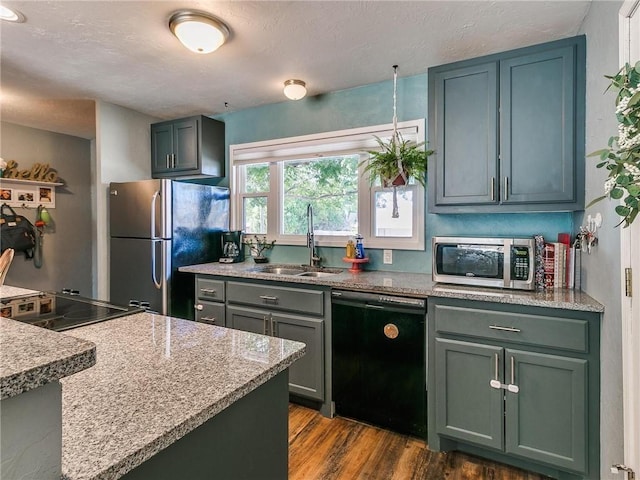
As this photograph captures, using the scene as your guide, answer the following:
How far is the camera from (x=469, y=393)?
74.3 inches

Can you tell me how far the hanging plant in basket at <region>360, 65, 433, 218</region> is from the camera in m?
2.46

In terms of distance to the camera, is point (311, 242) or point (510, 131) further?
point (311, 242)

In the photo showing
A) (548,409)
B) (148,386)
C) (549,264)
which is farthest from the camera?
(549,264)

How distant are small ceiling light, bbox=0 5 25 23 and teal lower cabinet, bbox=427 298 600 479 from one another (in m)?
2.84

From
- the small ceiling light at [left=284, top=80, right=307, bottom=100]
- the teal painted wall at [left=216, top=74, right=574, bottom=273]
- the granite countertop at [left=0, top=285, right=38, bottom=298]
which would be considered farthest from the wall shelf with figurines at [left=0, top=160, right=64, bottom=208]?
the small ceiling light at [left=284, top=80, right=307, bottom=100]

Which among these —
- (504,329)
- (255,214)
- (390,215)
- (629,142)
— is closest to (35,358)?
(629,142)

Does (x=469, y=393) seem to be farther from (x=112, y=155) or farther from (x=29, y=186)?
(x=29, y=186)

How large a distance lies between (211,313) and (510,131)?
8.24 feet

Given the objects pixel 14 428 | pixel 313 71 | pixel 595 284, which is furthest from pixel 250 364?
pixel 313 71

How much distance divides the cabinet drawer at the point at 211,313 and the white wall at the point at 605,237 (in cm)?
239

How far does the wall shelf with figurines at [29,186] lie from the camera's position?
385 centimetres

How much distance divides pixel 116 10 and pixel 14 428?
86.0 inches

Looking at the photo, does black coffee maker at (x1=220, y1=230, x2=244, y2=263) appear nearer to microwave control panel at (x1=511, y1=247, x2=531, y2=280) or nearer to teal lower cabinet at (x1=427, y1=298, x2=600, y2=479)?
teal lower cabinet at (x1=427, y1=298, x2=600, y2=479)

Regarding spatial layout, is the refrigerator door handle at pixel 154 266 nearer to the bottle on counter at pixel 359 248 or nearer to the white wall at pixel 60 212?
the bottle on counter at pixel 359 248
